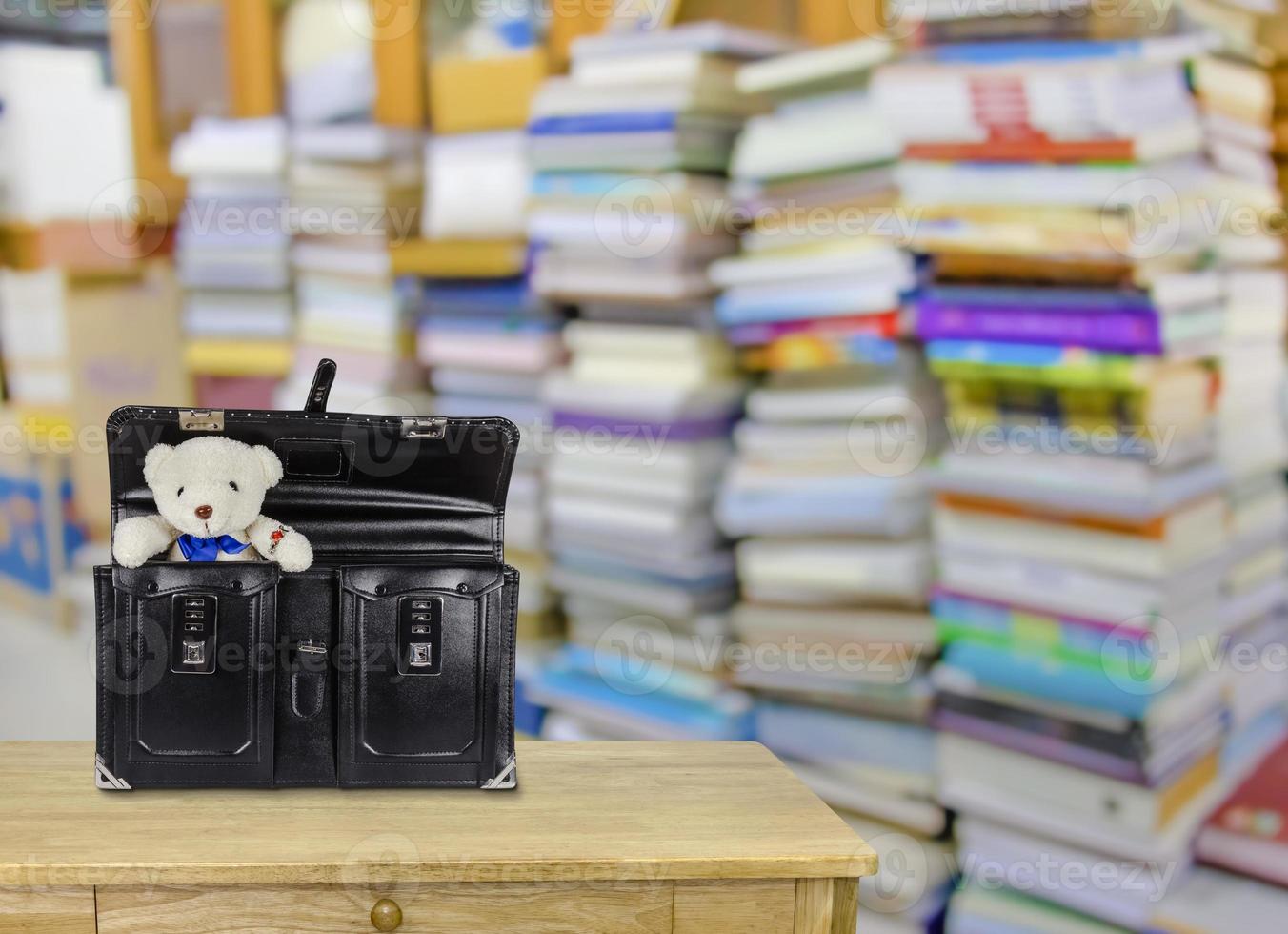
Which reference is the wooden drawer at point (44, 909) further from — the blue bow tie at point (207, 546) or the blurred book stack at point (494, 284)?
the blurred book stack at point (494, 284)

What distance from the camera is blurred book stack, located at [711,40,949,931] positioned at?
198 centimetres

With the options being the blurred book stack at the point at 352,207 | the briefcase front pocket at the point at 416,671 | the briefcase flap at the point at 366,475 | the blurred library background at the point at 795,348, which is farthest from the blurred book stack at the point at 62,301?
the briefcase front pocket at the point at 416,671

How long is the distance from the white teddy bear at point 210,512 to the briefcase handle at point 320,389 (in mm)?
79

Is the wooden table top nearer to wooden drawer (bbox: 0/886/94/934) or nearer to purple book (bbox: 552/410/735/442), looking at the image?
wooden drawer (bbox: 0/886/94/934)

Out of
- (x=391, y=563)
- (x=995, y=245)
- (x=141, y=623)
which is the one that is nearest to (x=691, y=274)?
(x=995, y=245)

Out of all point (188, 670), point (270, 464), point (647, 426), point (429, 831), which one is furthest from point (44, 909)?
point (647, 426)

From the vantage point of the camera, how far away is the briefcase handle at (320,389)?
1.33 meters

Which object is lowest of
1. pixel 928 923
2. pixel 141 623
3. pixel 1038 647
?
pixel 928 923

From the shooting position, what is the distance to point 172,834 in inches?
45.8

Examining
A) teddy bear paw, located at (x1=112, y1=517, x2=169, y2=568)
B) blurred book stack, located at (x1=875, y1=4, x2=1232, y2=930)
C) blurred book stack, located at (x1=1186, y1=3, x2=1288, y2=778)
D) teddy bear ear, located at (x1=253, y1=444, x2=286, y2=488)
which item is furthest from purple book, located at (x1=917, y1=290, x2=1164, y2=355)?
teddy bear paw, located at (x1=112, y1=517, x2=169, y2=568)

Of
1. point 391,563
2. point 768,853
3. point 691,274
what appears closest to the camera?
point 768,853

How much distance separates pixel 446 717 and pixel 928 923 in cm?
110

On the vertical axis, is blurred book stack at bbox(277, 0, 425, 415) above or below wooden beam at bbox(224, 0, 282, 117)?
below

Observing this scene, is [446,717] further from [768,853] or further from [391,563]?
[768,853]
